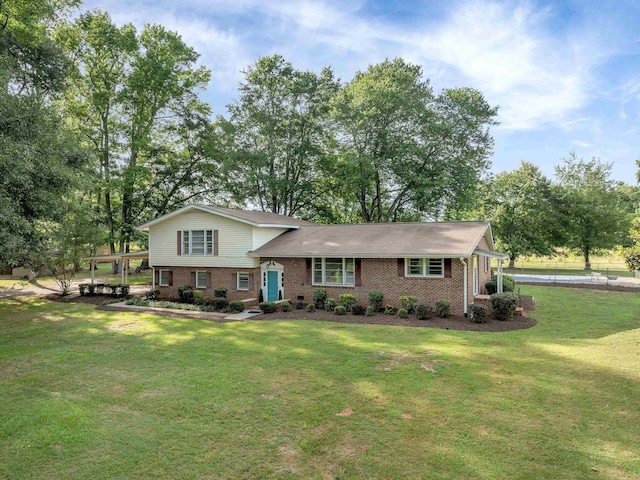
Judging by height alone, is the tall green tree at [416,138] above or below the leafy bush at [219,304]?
above

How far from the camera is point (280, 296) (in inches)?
802

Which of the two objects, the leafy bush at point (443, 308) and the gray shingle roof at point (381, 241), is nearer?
the leafy bush at point (443, 308)

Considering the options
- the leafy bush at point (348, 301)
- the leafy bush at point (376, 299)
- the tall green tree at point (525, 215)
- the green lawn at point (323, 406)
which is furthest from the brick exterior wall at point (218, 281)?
the tall green tree at point (525, 215)

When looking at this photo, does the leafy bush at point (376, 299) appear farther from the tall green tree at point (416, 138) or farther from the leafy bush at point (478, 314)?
the tall green tree at point (416, 138)

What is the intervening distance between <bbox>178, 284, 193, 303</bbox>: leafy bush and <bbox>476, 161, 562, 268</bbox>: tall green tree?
3238cm

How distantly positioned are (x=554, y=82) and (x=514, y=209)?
988 inches

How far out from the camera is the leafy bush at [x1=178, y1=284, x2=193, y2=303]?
21.5 meters

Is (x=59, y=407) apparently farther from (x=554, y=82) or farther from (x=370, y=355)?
(x=554, y=82)

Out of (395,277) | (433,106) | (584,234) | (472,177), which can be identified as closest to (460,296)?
(395,277)

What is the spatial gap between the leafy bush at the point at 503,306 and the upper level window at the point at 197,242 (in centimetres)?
1492

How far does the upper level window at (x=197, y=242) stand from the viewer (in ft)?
71.8

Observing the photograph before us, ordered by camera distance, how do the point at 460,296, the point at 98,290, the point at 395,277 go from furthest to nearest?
the point at 98,290 < the point at 395,277 < the point at 460,296

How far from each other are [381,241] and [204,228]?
1020cm

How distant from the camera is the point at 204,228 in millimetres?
21922
